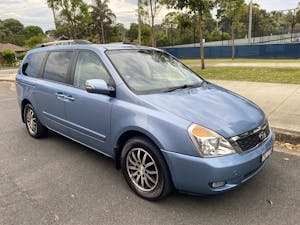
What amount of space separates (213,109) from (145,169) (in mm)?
961

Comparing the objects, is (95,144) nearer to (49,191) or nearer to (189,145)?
(49,191)

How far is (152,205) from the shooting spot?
2.94 metres

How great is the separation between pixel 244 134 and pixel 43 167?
2.75 meters

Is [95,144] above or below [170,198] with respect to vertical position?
above

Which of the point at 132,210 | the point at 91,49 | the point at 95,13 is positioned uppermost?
the point at 95,13

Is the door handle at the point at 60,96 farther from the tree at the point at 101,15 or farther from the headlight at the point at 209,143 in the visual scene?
the tree at the point at 101,15

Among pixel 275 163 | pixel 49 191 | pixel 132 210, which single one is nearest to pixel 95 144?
pixel 49 191

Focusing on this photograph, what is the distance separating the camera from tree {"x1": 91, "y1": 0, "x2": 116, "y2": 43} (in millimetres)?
51234

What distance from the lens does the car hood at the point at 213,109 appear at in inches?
107

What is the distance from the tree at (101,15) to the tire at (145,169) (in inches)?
1984

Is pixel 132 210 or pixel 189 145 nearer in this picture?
pixel 189 145

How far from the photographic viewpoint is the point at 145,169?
9.91 feet

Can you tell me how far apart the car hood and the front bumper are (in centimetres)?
26

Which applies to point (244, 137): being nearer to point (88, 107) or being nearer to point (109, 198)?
point (109, 198)
